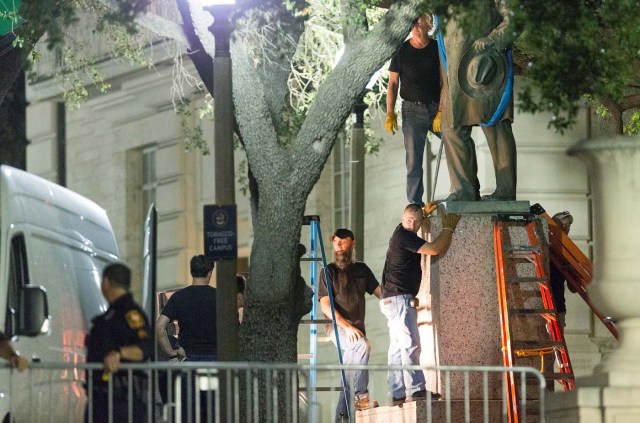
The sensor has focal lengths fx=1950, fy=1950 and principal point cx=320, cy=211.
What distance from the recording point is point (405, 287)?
53.4 ft

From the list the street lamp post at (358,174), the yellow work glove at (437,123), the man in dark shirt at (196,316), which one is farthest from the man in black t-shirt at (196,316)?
the street lamp post at (358,174)

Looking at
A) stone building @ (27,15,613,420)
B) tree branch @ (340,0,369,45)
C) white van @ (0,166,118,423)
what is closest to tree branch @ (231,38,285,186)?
tree branch @ (340,0,369,45)

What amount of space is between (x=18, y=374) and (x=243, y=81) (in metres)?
4.39

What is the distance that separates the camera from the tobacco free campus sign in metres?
14.7

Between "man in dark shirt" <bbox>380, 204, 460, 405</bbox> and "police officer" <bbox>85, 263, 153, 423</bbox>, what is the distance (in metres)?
3.74

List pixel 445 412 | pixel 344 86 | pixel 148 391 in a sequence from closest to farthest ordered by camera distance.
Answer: pixel 148 391
pixel 445 412
pixel 344 86

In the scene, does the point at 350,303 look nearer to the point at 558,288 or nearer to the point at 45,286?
the point at 558,288

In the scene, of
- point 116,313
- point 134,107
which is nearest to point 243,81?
point 116,313

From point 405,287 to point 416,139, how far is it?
188 centimetres

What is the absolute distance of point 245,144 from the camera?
1609 centimetres

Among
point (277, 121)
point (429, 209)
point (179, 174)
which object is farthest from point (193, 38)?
point (179, 174)

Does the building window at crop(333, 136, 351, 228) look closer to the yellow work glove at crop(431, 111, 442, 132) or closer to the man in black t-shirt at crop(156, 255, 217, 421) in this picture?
the yellow work glove at crop(431, 111, 442, 132)

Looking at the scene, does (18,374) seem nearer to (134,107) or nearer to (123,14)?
(123,14)

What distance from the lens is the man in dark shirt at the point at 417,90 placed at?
1736cm
